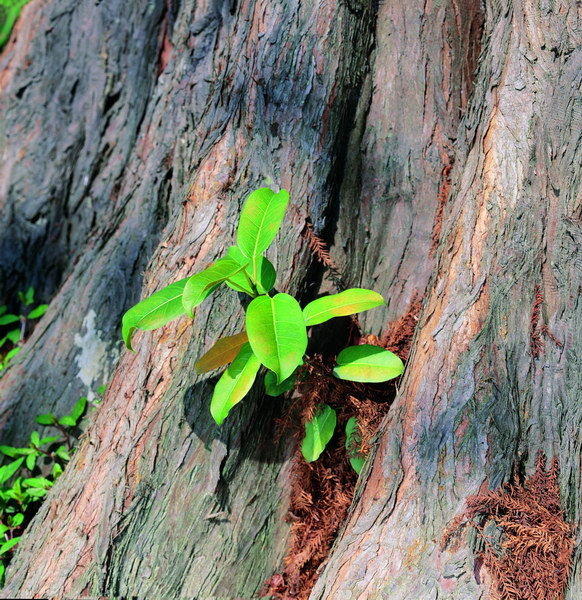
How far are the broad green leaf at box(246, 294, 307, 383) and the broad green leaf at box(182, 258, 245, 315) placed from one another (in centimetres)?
14

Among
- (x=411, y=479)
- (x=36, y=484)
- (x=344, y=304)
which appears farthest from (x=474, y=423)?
(x=36, y=484)

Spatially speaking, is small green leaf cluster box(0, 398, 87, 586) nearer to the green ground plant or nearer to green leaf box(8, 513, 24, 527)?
green leaf box(8, 513, 24, 527)

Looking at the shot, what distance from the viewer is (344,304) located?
234 centimetres

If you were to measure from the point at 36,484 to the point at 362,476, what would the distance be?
1591 millimetres

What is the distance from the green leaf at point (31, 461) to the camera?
3023 mm

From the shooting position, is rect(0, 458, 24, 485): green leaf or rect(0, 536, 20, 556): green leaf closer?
rect(0, 536, 20, 556): green leaf

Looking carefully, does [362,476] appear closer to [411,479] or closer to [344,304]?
[411,479]

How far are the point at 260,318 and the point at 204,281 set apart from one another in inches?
8.9

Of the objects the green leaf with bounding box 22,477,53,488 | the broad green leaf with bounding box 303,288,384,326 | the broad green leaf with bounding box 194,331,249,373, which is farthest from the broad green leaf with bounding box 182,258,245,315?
the green leaf with bounding box 22,477,53,488

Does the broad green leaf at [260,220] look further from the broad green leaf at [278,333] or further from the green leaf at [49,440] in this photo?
the green leaf at [49,440]

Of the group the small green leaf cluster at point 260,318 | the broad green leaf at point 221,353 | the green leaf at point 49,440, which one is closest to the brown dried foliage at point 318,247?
the small green leaf cluster at point 260,318

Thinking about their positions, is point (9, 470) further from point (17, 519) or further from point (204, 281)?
point (204, 281)

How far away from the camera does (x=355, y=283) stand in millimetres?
2883

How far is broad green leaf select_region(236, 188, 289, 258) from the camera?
2.32 meters
